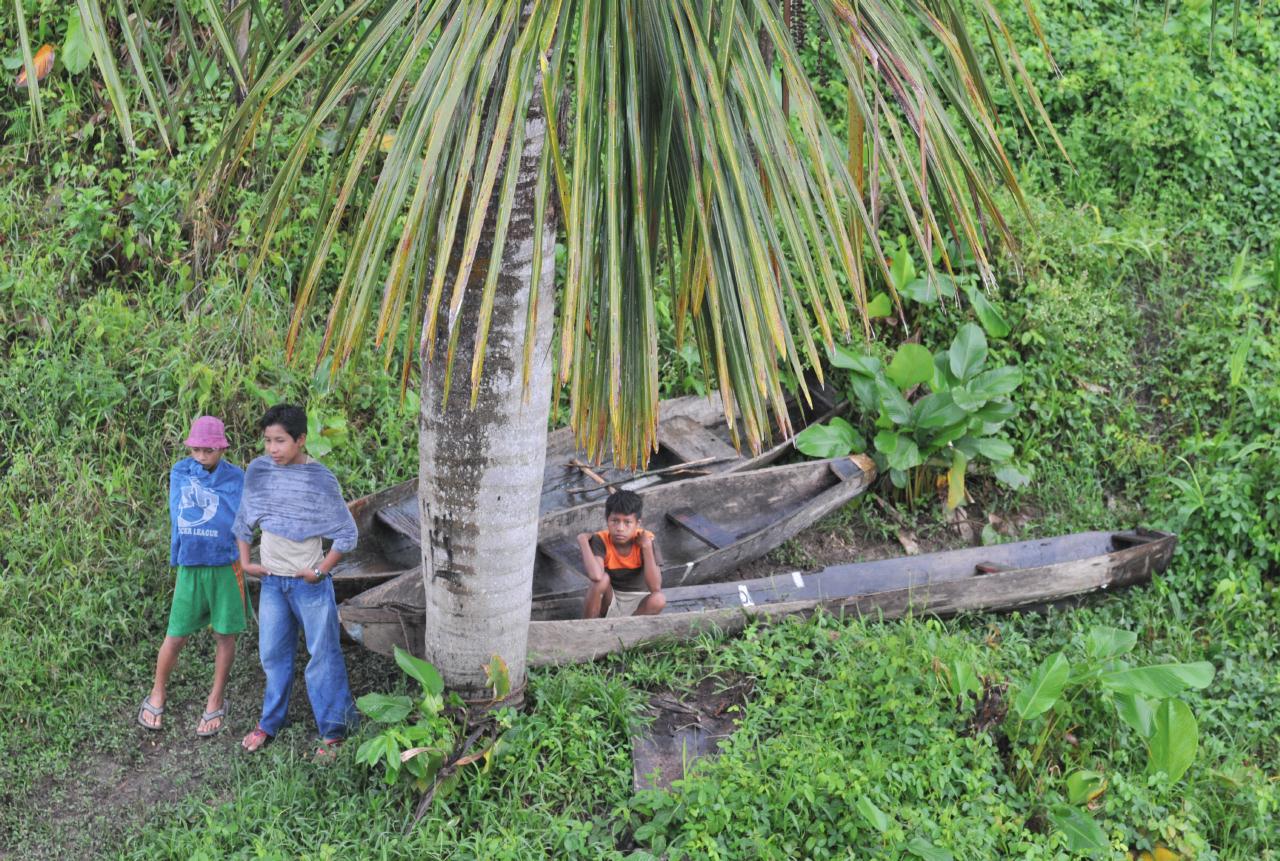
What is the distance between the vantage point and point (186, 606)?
459 centimetres

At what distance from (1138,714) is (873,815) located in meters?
1.24

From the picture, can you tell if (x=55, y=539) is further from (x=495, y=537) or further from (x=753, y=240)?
(x=753, y=240)

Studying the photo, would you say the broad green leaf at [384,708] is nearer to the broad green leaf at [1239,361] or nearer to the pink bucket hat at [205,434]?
the pink bucket hat at [205,434]

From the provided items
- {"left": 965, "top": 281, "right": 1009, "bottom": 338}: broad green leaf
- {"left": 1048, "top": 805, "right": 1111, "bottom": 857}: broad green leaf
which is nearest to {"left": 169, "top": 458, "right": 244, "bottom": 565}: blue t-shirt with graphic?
{"left": 1048, "top": 805, "right": 1111, "bottom": 857}: broad green leaf

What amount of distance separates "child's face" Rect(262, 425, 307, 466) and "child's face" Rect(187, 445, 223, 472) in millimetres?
258

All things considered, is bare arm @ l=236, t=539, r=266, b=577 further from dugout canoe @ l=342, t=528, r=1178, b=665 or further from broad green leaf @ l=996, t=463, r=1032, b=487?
broad green leaf @ l=996, t=463, r=1032, b=487

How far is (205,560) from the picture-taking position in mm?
4516

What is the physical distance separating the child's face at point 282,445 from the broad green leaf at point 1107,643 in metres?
3.01

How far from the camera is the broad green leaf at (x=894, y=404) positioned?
245 inches

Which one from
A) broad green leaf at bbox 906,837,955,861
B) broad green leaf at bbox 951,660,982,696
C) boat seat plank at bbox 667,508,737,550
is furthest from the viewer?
boat seat plank at bbox 667,508,737,550

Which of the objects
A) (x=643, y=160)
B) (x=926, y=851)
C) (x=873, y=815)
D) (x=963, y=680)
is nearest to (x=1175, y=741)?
(x=963, y=680)

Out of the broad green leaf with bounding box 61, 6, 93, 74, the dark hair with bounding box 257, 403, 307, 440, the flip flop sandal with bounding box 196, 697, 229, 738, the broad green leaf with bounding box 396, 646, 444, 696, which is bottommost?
the flip flop sandal with bounding box 196, 697, 229, 738

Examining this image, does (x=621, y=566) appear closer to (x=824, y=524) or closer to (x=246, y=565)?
(x=246, y=565)

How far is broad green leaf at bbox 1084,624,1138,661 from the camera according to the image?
15.1ft
